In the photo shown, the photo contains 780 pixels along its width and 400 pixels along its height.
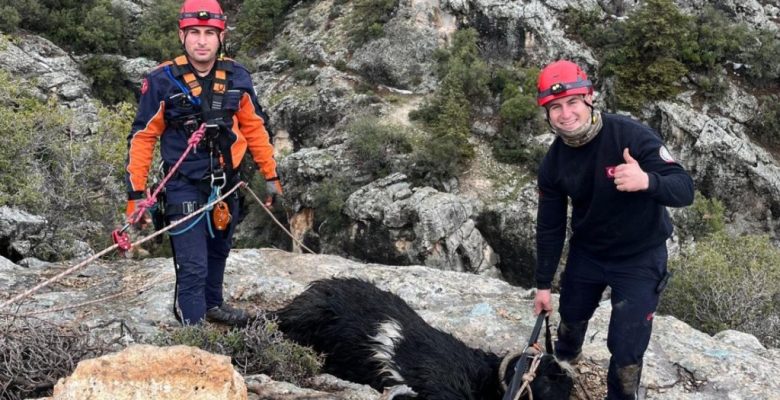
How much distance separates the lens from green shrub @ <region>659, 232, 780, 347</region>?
8.14 meters

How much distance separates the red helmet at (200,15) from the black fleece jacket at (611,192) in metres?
2.18

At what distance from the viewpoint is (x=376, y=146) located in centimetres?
2527

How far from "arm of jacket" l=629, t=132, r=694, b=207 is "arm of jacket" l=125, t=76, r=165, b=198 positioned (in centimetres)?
279

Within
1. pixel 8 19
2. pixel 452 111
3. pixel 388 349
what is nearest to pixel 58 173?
pixel 388 349

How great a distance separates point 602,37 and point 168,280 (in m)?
28.9

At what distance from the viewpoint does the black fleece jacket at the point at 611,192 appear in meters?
2.82

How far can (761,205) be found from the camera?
24734 mm

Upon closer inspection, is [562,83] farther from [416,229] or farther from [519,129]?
[519,129]

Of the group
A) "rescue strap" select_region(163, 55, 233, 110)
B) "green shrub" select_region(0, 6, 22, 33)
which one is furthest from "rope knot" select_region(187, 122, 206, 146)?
"green shrub" select_region(0, 6, 22, 33)

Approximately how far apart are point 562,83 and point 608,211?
0.79m

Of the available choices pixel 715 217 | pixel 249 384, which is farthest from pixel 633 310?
pixel 715 217

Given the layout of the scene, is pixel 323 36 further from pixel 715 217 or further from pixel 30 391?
pixel 30 391

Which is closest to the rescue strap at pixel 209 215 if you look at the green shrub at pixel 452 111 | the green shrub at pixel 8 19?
the green shrub at pixel 452 111

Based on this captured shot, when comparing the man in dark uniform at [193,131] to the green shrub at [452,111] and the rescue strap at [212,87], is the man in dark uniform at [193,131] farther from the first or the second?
the green shrub at [452,111]
